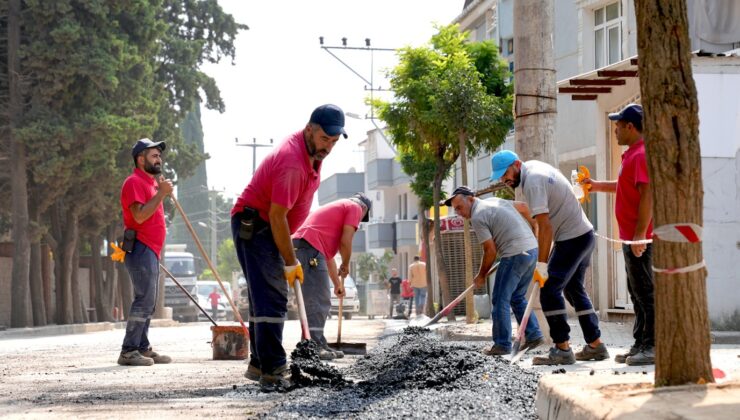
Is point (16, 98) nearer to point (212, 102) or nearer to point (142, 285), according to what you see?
point (212, 102)

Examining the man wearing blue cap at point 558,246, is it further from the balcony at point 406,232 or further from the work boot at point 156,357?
the balcony at point 406,232

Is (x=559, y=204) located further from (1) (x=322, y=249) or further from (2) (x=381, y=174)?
(2) (x=381, y=174)

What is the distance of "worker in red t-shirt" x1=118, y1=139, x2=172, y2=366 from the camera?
10.5 meters

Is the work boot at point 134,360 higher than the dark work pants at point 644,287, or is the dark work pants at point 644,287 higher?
the dark work pants at point 644,287

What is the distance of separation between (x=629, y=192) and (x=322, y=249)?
3710 millimetres

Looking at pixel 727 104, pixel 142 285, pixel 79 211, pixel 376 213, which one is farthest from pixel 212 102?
pixel 376 213

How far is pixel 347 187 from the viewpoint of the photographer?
291 feet

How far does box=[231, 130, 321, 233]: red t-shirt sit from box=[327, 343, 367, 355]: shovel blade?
188 inches

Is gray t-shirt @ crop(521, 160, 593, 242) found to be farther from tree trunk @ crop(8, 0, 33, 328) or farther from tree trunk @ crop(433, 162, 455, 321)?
tree trunk @ crop(8, 0, 33, 328)

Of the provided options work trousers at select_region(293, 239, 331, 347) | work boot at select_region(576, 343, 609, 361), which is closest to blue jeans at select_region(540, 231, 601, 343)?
work boot at select_region(576, 343, 609, 361)

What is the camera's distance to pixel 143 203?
10.5 m

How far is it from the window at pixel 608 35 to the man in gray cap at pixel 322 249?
15.8 metres

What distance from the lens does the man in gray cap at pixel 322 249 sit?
11516 mm

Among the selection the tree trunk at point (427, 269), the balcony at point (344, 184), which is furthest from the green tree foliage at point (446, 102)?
the balcony at point (344, 184)
